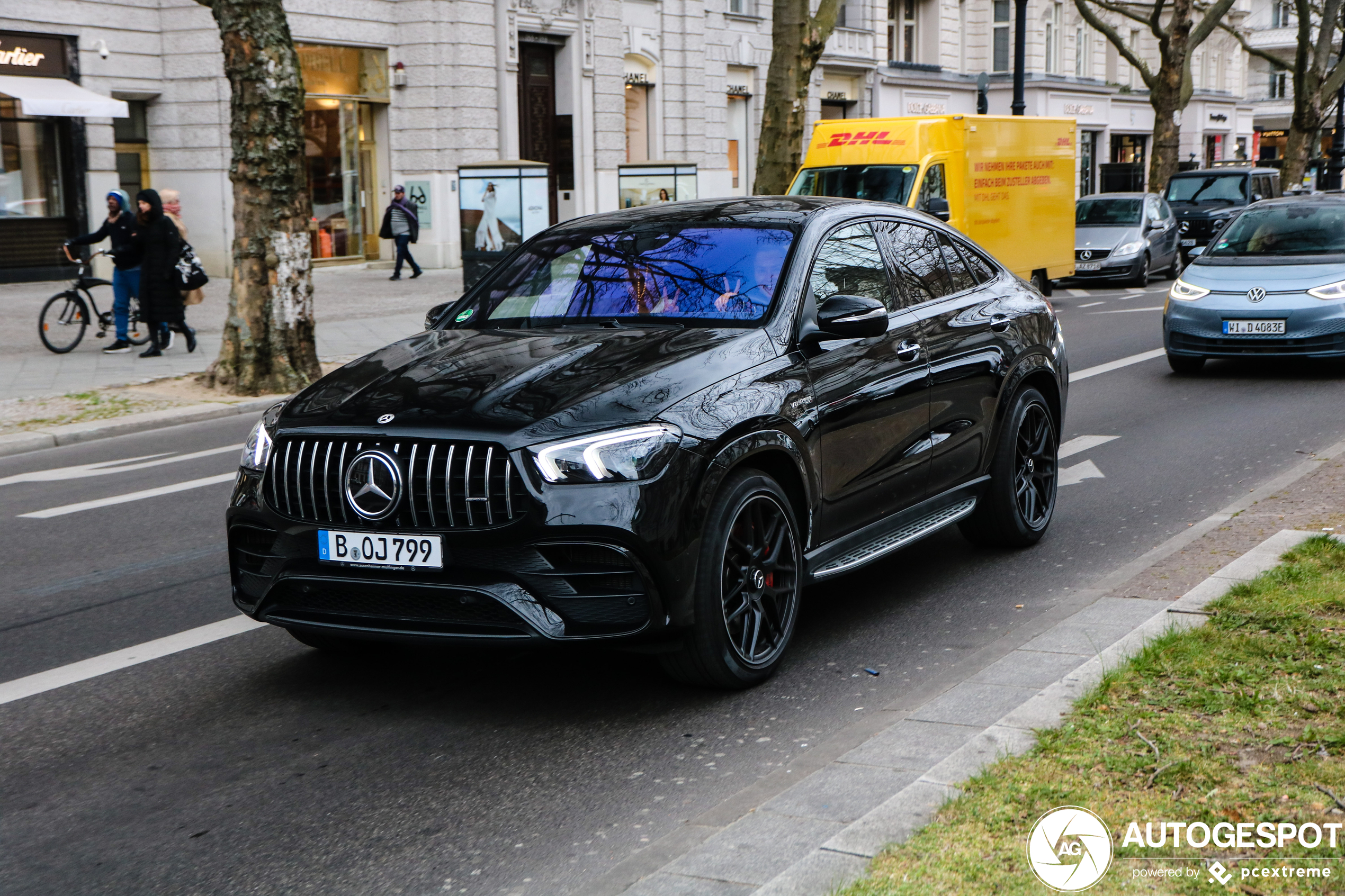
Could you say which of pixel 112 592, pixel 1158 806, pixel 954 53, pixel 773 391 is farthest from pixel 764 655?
pixel 954 53

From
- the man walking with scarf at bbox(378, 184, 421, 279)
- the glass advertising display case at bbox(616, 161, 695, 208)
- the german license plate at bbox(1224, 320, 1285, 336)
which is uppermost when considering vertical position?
the glass advertising display case at bbox(616, 161, 695, 208)

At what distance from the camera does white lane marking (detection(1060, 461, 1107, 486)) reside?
29.5 ft

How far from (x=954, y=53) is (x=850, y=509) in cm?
4740

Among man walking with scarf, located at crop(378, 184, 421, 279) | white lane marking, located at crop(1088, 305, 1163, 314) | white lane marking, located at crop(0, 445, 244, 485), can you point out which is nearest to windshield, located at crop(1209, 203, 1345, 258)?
white lane marking, located at crop(1088, 305, 1163, 314)

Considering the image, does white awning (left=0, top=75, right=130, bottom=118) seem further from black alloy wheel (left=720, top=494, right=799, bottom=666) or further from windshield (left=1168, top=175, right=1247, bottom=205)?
black alloy wheel (left=720, top=494, right=799, bottom=666)

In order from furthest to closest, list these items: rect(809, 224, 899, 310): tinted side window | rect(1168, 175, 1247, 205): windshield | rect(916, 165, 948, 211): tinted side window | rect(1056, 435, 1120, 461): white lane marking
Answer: rect(1168, 175, 1247, 205): windshield, rect(916, 165, 948, 211): tinted side window, rect(1056, 435, 1120, 461): white lane marking, rect(809, 224, 899, 310): tinted side window

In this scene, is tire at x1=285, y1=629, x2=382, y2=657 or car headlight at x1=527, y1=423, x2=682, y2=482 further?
tire at x1=285, y1=629, x2=382, y2=657

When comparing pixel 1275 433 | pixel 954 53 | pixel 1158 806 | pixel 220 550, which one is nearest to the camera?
pixel 1158 806

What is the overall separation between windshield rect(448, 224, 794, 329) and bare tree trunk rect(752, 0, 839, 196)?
1712 cm

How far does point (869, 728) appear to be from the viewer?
4.73 m

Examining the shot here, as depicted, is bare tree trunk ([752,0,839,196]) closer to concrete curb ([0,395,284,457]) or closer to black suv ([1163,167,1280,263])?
black suv ([1163,167,1280,263])

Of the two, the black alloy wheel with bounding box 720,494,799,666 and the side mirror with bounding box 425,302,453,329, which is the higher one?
the side mirror with bounding box 425,302,453,329

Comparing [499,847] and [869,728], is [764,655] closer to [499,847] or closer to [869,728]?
[869,728]

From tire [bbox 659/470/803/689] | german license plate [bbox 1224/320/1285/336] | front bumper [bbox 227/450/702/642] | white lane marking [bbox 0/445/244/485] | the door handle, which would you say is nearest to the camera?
front bumper [bbox 227/450/702/642]
